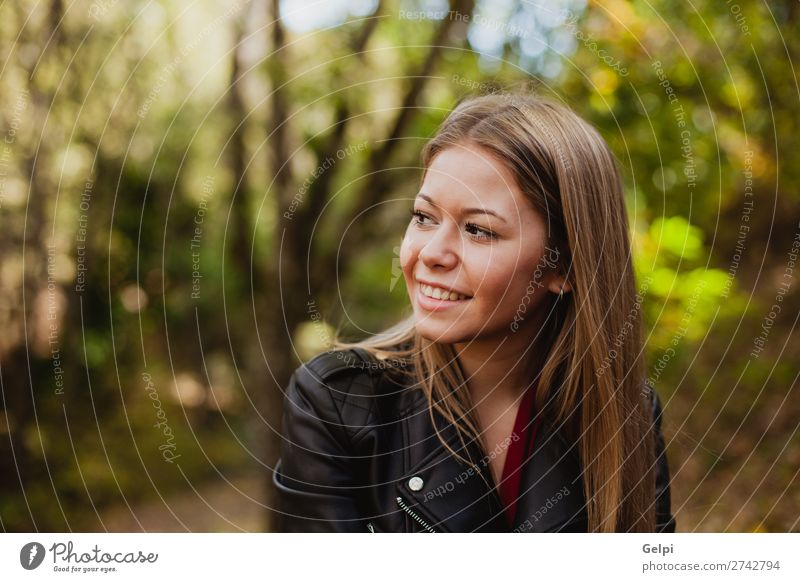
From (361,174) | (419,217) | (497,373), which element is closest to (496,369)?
(497,373)

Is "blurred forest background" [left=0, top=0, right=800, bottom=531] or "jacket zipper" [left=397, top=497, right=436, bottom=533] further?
"blurred forest background" [left=0, top=0, right=800, bottom=531]

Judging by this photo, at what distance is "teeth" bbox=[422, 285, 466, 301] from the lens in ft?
5.56

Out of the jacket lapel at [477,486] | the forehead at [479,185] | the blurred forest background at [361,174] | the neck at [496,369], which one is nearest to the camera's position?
the forehead at [479,185]

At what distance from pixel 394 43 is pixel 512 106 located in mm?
2346

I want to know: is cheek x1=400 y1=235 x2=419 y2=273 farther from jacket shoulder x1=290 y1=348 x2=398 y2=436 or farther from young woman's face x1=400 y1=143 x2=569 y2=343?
jacket shoulder x1=290 y1=348 x2=398 y2=436

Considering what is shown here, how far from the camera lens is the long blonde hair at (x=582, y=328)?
1.70 meters

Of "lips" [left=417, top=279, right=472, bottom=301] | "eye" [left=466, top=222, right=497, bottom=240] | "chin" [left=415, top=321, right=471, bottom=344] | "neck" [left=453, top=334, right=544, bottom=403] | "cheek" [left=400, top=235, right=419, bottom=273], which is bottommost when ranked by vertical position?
"neck" [left=453, top=334, right=544, bottom=403]

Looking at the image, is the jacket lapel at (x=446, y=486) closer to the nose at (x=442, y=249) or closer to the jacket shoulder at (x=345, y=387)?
the jacket shoulder at (x=345, y=387)

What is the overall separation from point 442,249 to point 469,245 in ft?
0.22

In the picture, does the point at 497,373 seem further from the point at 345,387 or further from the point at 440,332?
the point at 345,387

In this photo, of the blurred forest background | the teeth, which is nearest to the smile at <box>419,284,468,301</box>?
the teeth

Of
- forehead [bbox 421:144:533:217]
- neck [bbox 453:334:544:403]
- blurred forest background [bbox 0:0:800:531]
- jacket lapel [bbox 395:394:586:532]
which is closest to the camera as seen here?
forehead [bbox 421:144:533:217]

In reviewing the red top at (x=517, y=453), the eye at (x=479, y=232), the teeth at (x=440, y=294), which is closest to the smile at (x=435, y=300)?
the teeth at (x=440, y=294)
